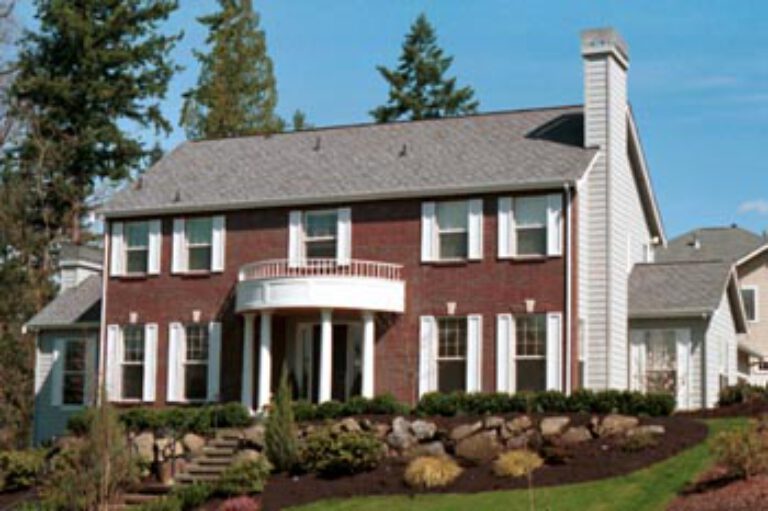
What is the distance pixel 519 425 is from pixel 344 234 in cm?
838

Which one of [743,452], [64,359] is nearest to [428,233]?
[743,452]

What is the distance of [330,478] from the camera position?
26.4 m

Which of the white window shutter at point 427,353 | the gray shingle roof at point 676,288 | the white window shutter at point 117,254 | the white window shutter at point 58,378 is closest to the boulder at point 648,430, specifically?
the white window shutter at point 427,353

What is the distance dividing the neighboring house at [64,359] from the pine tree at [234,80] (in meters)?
20.0

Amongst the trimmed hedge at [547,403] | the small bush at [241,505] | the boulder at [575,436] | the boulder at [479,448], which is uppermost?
the trimmed hedge at [547,403]

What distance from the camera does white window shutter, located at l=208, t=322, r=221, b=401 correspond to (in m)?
34.2

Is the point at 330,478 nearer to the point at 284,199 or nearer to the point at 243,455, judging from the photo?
the point at 243,455

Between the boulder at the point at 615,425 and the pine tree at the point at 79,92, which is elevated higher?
the pine tree at the point at 79,92

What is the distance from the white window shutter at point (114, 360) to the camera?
35.6m

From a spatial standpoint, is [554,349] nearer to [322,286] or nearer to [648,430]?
[648,430]

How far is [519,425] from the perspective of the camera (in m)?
26.9

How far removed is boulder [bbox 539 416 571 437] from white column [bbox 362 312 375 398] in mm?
6152

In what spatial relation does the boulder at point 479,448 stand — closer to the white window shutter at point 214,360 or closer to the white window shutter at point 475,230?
the white window shutter at point 475,230

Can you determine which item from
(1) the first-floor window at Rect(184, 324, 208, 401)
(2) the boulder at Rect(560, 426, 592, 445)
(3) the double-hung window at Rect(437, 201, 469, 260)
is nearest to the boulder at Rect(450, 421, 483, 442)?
(2) the boulder at Rect(560, 426, 592, 445)
